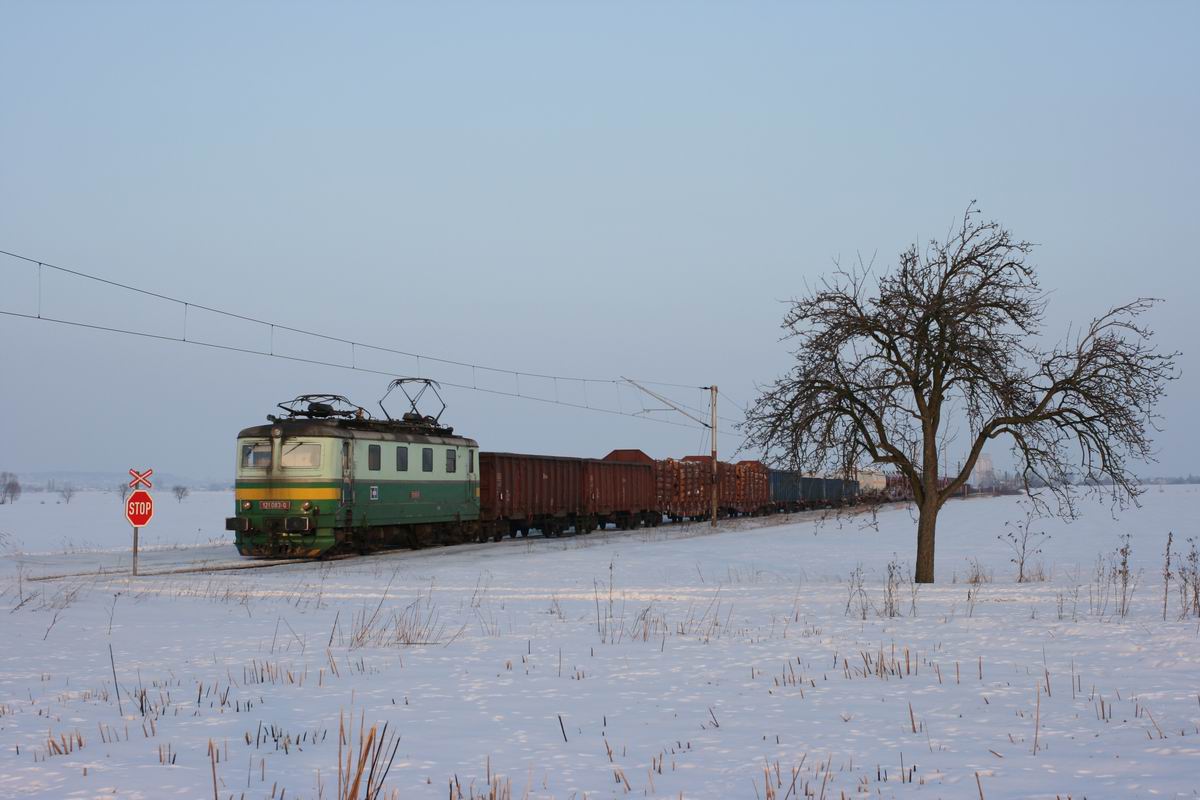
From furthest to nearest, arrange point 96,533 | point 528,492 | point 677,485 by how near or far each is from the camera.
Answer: point 677,485 → point 96,533 → point 528,492

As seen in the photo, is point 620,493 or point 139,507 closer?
point 139,507

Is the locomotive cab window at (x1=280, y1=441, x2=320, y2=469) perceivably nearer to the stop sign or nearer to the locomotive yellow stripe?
the locomotive yellow stripe

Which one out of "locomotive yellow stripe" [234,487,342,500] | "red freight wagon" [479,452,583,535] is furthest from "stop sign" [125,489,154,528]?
"red freight wagon" [479,452,583,535]

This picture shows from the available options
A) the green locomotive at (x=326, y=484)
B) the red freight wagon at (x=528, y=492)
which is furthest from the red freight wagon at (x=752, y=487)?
the green locomotive at (x=326, y=484)

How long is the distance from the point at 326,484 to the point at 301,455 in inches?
36.8

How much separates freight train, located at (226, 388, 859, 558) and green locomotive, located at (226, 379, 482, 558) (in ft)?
0.08

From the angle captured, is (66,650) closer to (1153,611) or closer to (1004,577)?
(1153,611)

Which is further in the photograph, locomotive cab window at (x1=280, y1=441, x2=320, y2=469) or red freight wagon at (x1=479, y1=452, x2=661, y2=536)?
red freight wagon at (x1=479, y1=452, x2=661, y2=536)

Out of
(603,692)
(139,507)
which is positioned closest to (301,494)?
(139,507)

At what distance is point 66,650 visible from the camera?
33.3ft

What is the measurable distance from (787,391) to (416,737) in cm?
1258

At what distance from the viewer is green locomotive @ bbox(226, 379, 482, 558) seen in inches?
922

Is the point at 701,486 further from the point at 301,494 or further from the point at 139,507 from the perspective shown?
the point at 139,507

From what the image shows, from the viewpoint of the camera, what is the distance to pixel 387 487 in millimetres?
25609
